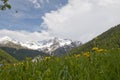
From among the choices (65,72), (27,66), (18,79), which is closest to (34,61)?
(27,66)

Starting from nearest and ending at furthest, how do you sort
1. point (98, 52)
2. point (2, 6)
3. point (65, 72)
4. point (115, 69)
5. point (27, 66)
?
point (65, 72)
point (115, 69)
point (27, 66)
point (98, 52)
point (2, 6)

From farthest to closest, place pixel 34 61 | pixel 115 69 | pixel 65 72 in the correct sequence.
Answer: pixel 34 61 → pixel 115 69 → pixel 65 72

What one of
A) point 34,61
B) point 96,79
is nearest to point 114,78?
point 96,79

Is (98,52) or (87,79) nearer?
(87,79)

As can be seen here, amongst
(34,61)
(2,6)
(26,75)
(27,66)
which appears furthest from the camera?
(2,6)

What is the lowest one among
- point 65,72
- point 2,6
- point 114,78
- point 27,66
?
point 114,78

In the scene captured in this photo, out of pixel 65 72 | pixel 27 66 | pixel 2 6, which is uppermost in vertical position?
pixel 2 6

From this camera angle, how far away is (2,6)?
12.5 meters

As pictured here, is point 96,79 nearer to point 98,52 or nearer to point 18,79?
point 18,79

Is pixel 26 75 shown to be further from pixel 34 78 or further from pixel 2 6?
pixel 2 6

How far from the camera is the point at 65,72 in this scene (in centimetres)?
384

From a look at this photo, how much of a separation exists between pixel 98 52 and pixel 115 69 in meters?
3.29

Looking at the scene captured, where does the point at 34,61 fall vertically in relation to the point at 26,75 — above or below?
above

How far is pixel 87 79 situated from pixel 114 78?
0.37 metres
